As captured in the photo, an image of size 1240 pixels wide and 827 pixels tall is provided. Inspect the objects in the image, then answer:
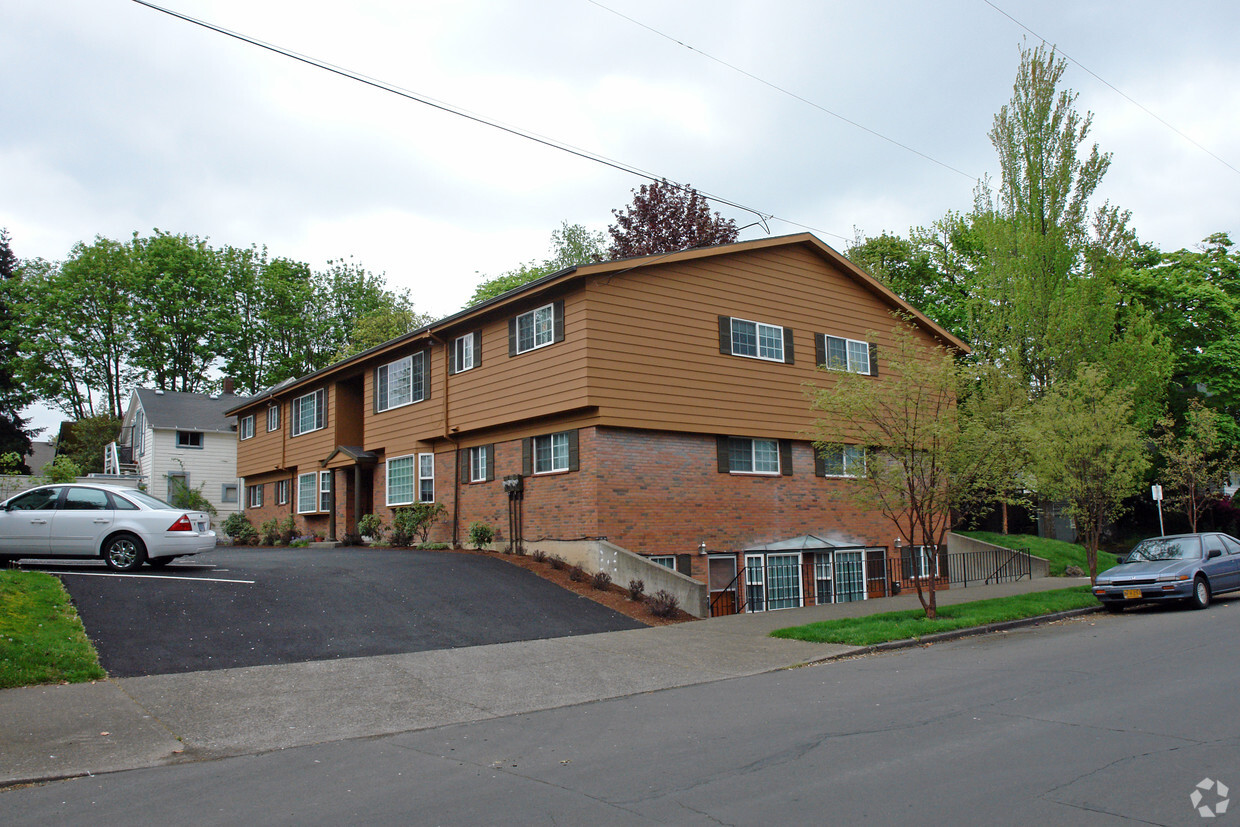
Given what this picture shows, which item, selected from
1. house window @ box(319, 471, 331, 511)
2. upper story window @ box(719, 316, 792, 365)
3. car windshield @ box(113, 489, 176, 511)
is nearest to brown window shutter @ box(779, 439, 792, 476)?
upper story window @ box(719, 316, 792, 365)

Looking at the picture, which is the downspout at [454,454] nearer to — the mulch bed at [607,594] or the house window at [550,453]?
the house window at [550,453]

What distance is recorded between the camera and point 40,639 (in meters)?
10.9

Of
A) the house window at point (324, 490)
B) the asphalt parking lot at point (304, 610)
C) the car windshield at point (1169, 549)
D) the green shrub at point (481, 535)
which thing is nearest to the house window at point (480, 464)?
the green shrub at point (481, 535)

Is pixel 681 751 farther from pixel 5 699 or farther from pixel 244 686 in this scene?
pixel 5 699

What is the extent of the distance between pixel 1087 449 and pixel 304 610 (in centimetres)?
1564

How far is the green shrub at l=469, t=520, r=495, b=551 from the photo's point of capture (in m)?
21.3

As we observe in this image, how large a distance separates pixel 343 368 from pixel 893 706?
2281 centimetres

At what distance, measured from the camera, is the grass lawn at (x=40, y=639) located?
9.95 m

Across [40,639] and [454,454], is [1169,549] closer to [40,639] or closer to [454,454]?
[454,454]

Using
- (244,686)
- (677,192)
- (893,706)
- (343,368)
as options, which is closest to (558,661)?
(244,686)

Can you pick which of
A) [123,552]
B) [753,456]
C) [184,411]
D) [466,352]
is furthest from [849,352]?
[184,411]

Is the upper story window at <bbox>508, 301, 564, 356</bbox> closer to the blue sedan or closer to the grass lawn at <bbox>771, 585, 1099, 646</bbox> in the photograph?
the grass lawn at <bbox>771, 585, 1099, 646</bbox>

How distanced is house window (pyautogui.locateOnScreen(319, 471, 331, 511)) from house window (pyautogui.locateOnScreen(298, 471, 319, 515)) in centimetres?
26

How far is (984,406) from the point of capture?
69.5 feet
